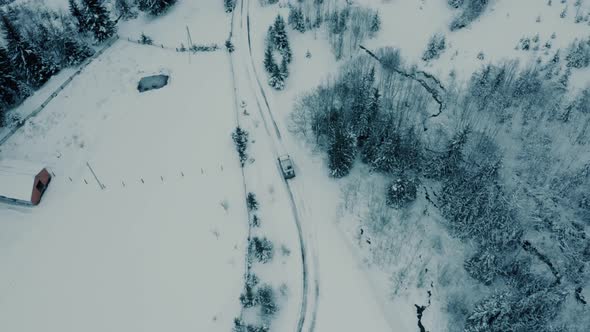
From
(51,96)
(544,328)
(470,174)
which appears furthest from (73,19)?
(544,328)

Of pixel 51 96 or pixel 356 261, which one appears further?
pixel 51 96

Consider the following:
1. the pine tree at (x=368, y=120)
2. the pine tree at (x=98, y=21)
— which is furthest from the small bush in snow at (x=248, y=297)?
the pine tree at (x=98, y=21)

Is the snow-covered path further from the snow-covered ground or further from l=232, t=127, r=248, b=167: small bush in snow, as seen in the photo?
l=232, t=127, r=248, b=167: small bush in snow

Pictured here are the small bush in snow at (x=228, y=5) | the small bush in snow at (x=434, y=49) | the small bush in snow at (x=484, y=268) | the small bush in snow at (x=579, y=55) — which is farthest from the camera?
the small bush in snow at (x=228, y=5)

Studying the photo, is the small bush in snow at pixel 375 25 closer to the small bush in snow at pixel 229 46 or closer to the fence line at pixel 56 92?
the small bush in snow at pixel 229 46

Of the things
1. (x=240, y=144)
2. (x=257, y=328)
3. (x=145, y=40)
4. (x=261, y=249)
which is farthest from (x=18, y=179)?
(x=257, y=328)

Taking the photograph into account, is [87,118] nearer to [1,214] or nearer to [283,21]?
[1,214]

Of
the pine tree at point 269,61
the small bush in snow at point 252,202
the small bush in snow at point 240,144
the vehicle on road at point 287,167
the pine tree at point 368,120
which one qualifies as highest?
the pine tree at point 269,61
